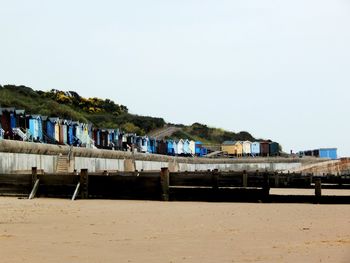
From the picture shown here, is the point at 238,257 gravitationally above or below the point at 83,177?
below

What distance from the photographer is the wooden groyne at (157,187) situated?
70.9 ft

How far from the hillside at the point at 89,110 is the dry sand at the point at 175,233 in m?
110

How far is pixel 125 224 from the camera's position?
14.4 meters

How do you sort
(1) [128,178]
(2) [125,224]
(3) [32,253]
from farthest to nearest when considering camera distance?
(1) [128,178] → (2) [125,224] → (3) [32,253]

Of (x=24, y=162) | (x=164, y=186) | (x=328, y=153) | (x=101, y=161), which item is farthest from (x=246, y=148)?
(x=164, y=186)

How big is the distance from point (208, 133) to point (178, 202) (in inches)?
6859

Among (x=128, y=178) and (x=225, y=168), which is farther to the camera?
(x=225, y=168)

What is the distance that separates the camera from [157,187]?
22.9 metres

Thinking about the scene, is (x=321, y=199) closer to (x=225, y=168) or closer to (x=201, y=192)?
(x=201, y=192)

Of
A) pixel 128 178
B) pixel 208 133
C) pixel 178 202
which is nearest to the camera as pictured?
pixel 178 202

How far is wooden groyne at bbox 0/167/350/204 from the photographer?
70.9 feet

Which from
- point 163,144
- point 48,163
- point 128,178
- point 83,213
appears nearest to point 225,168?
point 163,144

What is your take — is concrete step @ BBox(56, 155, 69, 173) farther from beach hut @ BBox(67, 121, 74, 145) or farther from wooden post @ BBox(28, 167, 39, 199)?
beach hut @ BBox(67, 121, 74, 145)

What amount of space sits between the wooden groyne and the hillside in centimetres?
10247
